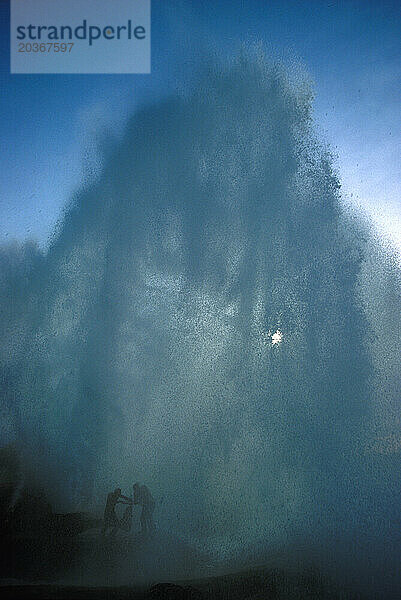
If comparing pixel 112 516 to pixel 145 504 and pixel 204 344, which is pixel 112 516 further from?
pixel 204 344

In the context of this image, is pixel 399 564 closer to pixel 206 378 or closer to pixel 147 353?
pixel 206 378

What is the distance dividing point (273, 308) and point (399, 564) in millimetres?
7413

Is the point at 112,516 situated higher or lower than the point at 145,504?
lower

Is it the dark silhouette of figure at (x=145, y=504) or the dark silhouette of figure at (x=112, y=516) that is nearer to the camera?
the dark silhouette of figure at (x=112, y=516)

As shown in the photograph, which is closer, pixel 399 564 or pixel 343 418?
pixel 399 564

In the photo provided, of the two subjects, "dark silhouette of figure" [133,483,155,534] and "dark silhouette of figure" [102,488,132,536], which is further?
"dark silhouette of figure" [133,483,155,534]

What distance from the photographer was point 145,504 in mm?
10578

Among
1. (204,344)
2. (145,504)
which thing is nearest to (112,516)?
(145,504)

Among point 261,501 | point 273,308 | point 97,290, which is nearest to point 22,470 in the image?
point 97,290

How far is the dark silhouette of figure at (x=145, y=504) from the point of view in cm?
1032

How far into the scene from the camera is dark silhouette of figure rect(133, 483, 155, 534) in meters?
10.3

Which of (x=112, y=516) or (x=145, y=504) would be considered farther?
(x=145, y=504)

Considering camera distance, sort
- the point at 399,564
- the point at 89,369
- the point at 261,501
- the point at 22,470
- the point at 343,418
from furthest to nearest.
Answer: the point at 89,369
the point at 22,470
the point at 343,418
the point at 261,501
the point at 399,564

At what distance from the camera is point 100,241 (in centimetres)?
1509
